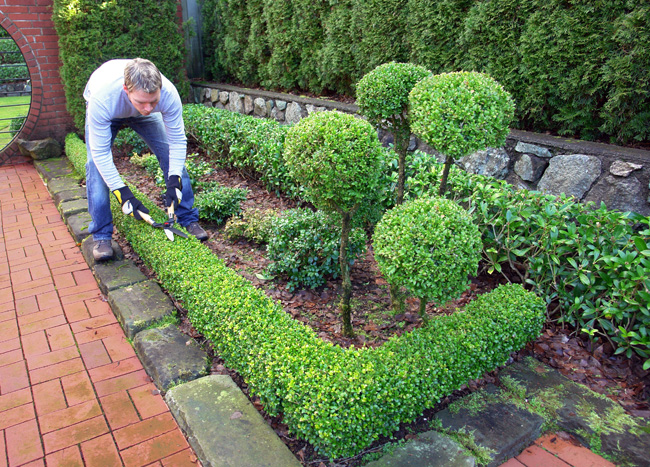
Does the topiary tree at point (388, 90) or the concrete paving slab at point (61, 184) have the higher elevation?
the topiary tree at point (388, 90)

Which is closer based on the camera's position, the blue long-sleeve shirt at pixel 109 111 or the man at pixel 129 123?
the man at pixel 129 123

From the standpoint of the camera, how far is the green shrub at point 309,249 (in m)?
3.18

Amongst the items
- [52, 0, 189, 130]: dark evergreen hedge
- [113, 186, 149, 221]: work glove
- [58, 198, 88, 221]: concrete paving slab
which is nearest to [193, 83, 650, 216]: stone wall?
[113, 186, 149, 221]: work glove

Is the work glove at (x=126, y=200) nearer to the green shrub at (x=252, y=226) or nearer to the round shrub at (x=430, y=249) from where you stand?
the green shrub at (x=252, y=226)

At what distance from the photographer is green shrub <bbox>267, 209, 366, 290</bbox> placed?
3.18 meters

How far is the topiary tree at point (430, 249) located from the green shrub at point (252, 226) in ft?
5.64

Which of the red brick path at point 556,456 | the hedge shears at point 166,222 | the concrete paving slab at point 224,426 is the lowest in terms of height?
the red brick path at point 556,456

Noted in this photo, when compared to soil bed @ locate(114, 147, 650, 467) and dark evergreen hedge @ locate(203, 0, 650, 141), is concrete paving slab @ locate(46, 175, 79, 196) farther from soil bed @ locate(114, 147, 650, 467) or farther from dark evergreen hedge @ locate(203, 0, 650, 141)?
dark evergreen hedge @ locate(203, 0, 650, 141)

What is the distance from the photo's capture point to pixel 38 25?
6.94 meters

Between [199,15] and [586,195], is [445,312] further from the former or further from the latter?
[199,15]

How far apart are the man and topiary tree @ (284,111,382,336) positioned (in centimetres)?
128

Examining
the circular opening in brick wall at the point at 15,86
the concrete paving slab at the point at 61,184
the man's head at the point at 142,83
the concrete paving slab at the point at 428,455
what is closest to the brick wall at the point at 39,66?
the circular opening in brick wall at the point at 15,86

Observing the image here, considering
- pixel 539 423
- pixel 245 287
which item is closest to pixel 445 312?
pixel 539 423

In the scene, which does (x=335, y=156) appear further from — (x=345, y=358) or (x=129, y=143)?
(x=129, y=143)
